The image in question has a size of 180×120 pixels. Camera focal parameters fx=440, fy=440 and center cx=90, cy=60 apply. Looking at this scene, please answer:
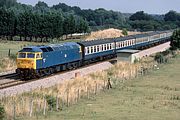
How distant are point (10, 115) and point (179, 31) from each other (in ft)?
197

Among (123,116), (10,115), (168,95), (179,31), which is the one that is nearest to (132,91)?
(168,95)

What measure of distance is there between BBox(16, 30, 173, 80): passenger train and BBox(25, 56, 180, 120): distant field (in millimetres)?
7605

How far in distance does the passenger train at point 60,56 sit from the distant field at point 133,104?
25.0 ft

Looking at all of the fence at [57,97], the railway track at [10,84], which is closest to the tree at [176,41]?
the fence at [57,97]

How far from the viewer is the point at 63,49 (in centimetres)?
4697

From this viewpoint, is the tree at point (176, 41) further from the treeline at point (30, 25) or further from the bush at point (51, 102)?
the bush at point (51, 102)

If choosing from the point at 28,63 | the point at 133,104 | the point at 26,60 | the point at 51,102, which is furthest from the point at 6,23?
the point at 51,102

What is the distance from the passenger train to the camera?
40.6 metres

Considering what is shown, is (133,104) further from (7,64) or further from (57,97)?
(7,64)

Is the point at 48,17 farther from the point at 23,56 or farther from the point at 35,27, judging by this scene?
the point at 23,56

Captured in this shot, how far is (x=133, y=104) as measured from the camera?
99.5 ft

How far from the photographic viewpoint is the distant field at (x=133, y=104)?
2591cm

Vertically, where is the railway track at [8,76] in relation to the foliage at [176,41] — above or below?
below

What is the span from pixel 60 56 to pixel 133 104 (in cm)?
1689
